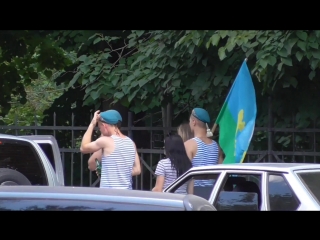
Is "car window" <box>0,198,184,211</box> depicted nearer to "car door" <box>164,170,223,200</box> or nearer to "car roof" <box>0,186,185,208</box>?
"car roof" <box>0,186,185,208</box>

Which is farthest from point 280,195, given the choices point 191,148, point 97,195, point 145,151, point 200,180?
point 145,151

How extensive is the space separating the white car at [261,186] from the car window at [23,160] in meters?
1.29

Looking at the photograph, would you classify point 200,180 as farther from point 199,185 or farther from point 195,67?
point 195,67

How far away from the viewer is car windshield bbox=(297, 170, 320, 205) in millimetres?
5281

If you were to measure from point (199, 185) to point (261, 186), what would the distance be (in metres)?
0.80

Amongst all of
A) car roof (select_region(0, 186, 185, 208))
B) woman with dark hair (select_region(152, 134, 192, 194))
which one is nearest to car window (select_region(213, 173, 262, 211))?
woman with dark hair (select_region(152, 134, 192, 194))

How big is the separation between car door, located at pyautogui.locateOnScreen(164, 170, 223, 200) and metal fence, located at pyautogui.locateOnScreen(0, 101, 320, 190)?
117 inches

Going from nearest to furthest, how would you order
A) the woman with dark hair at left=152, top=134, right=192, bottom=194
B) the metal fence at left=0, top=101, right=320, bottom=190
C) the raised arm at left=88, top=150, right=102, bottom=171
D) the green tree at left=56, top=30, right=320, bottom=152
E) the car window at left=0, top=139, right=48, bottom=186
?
the car window at left=0, top=139, right=48, bottom=186 → the woman with dark hair at left=152, top=134, right=192, bottom=194 → the raised arm at left=88, top=150, right=102, bottom=171 → the green tree at left=56, top=30, right=320, bottom=152 → the metal fence at left=0, top=101, right=320, bottom=190

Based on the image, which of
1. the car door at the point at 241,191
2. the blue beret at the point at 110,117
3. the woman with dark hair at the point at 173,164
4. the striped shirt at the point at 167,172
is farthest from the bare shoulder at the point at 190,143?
the car door at the point at 241,191

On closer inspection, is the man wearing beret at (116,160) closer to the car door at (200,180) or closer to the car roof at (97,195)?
the car door at (200,180)

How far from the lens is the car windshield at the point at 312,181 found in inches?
208

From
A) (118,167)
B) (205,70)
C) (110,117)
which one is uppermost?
(205,70)

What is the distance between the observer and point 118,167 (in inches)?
270
